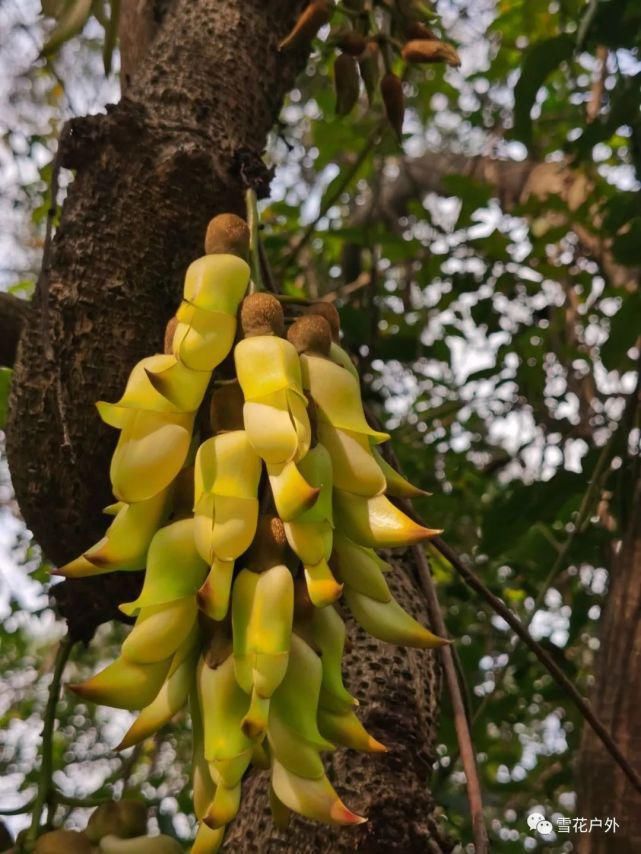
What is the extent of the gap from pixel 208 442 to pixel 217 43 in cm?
73

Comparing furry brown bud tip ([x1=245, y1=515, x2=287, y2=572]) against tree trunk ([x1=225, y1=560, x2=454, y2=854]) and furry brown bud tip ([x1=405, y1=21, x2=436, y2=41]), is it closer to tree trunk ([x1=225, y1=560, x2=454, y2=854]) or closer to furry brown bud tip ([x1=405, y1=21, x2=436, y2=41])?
tree trunk ([x1=225, y1=560, x2=454, y2=854])

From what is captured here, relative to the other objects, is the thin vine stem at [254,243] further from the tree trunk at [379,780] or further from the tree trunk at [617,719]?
the tree trunk at [617,719]

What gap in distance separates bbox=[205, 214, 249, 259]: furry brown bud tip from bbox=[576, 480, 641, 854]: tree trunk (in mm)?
801

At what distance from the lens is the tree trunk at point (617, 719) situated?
1.13 metres

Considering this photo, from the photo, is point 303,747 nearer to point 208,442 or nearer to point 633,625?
point 208,442

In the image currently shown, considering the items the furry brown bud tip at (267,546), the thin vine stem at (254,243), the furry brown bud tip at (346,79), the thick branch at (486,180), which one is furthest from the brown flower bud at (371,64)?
the thick branch at (486,180)

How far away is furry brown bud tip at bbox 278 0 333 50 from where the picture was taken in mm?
1074

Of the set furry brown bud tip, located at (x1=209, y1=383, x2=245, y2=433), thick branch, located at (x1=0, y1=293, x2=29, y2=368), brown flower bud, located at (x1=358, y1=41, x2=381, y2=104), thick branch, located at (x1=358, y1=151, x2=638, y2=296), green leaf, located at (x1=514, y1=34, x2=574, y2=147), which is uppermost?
thick branch, located at (x1=358, y1=151, x2=638, y2=296)

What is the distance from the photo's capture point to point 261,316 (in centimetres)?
62

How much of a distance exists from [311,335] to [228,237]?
0.12m

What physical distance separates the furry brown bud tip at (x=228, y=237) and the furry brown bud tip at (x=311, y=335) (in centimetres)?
9

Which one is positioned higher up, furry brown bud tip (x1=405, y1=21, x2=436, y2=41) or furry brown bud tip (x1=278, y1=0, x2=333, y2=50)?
furry brown bud tip (x1=405, y1=21, x2=436, y2=41)

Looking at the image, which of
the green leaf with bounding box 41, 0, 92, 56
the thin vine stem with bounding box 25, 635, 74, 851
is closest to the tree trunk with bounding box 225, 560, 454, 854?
the thin vine stem with bounding box 25, 635, 74, 851

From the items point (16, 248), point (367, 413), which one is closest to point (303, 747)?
point (367, 413)
